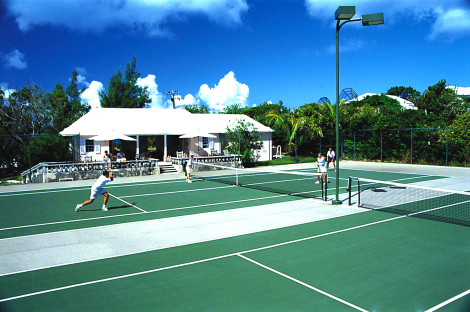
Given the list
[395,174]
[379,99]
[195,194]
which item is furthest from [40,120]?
[379,99]

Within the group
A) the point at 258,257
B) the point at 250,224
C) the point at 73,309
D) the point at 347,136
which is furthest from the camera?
the point at 347,136

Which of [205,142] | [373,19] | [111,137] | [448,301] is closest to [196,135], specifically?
[205,142]

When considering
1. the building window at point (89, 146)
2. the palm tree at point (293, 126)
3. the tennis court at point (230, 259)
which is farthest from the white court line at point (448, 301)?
the palm tree at point (293, 126)

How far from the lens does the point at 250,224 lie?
11.0 metres

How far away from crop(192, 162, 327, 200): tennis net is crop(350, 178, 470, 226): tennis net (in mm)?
1976

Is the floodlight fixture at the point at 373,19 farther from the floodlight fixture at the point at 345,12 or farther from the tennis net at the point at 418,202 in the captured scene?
the tennis net at the point at 418,202

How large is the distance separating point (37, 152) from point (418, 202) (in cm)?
2460

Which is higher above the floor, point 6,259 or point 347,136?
point 347,136

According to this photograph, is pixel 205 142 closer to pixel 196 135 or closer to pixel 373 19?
pixel 196 135

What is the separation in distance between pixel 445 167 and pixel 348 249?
2279 cm

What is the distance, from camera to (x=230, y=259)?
793 centimetres

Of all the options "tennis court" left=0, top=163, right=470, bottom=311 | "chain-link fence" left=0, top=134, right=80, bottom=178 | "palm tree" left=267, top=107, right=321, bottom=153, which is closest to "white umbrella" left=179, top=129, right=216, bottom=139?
"chain-link fence" left=0, top=134, right=80, bottom=178

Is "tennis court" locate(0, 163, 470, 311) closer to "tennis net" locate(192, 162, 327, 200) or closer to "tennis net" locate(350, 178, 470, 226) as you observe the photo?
"tennis net" locate(350, 178, 470, 226)

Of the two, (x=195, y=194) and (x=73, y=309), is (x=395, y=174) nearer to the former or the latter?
(x=195, y=194)
